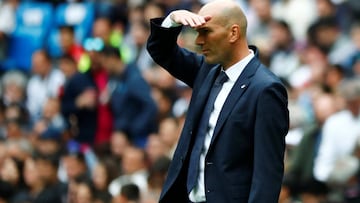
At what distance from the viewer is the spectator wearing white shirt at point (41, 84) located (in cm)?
1425

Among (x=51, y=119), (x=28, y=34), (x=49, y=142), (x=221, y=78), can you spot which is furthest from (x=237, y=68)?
(x=28, y=34)

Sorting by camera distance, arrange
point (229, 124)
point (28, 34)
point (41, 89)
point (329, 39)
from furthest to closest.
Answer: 1. point (28, 34)
2. point (41, 89)
3. point (329, 39)
4. point (229, 124)

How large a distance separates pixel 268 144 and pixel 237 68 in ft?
1.59

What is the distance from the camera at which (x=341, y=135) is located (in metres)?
9.96

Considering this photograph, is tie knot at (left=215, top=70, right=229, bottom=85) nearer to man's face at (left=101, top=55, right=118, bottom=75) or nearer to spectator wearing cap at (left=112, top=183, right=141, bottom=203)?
spectator wearing cap at (left=112, top=183, right=141, bottom=203)

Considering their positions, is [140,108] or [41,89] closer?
[140,108]

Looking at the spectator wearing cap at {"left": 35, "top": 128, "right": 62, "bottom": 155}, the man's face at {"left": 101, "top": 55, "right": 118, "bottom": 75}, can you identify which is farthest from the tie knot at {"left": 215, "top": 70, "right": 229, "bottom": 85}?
the man's face at {"left": 101, "top": 55, "right": 118, "bottom": 75}

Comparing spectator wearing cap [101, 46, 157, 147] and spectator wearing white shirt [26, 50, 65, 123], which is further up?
spectator wearing cap [101, 46, 157, 147]

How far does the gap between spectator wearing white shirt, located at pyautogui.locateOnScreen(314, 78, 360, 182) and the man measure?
12.4ft

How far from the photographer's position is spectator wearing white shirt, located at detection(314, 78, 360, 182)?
32.4ft

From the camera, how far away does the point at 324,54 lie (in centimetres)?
1186

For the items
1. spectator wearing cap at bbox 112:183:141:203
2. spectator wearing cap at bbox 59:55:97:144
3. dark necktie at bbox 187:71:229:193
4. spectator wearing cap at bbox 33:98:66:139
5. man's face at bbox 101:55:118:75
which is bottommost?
spectator wearing cap at bbox 33:98:66:139

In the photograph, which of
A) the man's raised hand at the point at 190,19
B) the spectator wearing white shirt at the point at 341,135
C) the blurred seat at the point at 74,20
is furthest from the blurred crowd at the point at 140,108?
the man's raised hand at the point at 190,19

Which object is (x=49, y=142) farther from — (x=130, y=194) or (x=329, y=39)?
(x=329, y=39)
